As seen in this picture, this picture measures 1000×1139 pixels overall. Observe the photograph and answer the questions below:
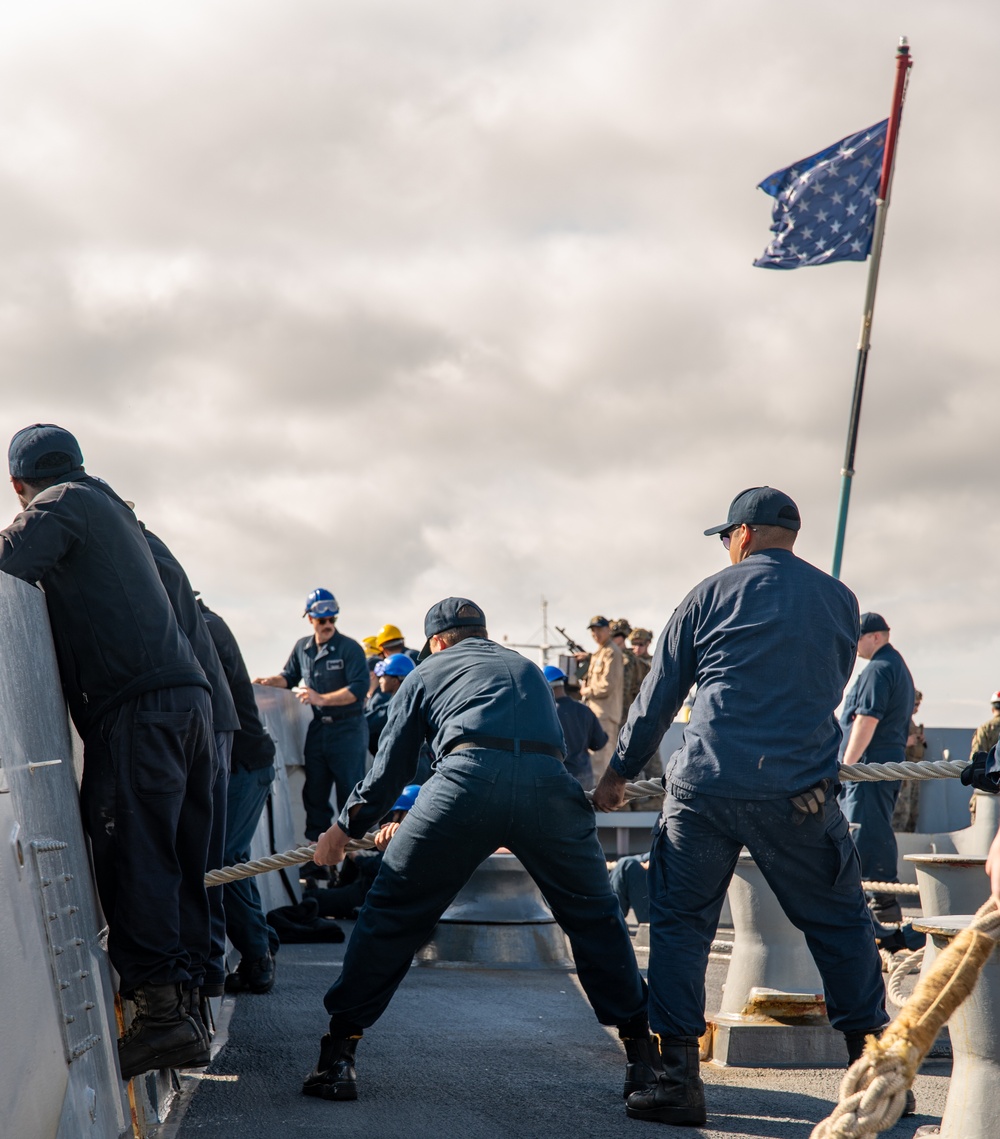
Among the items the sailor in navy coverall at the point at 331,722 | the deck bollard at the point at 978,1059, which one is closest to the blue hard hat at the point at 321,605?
the sailor in navy coverall at the point at 331,722

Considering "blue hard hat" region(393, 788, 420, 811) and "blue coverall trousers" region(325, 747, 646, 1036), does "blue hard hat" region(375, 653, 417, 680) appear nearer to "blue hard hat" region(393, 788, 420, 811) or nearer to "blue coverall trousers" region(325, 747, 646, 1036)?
"blue hard hat" region(393, 788, 420, 811)

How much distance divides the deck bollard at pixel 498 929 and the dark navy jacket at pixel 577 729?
Answer: 2.30 m

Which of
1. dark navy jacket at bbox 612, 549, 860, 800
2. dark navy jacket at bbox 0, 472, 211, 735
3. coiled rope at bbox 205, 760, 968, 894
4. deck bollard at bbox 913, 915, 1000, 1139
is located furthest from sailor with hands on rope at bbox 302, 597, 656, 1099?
deck bollard at bbox 913, 915, 1000, 1139

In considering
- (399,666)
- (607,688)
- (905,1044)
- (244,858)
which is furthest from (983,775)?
(607,688)

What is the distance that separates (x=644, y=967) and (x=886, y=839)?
80.7 inches

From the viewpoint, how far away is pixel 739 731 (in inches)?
188

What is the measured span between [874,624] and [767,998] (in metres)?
4.22

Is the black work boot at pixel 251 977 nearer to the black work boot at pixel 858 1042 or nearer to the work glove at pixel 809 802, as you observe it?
the black work boot at pixel 858 1042

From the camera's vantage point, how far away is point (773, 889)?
4.80 m

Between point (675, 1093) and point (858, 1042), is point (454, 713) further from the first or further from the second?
point (858, 1042)

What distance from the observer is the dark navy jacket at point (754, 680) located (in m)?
4.72

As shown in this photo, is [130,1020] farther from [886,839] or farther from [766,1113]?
[886,839]

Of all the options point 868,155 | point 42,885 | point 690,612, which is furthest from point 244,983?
point 868,155

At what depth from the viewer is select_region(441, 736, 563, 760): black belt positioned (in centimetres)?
502
